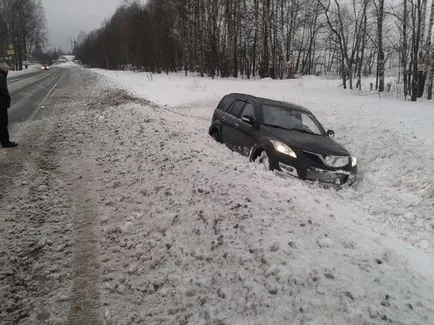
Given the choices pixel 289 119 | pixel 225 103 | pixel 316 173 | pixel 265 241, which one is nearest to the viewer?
pixel 265 241

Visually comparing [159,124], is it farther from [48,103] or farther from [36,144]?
[48,103]

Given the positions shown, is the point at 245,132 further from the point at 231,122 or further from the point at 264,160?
the point at 264,160

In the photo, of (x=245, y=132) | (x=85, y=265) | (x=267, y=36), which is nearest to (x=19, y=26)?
(x=267, y=36)

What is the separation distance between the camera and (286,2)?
34625 millimetres

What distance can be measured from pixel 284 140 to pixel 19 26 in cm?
7579

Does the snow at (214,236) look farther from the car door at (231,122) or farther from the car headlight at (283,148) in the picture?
the car headlight at (283,148)

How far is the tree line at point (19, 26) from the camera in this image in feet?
206

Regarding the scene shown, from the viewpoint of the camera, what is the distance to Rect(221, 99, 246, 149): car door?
32.4 feet

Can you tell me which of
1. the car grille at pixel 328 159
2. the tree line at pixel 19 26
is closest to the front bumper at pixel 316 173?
the car grille at pixel 328 159

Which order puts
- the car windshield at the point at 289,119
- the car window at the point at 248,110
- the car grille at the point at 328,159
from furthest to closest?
the car window at the point at 248,110 < the car windshield at the point at 289,119 < the car grille at the point at 328,159

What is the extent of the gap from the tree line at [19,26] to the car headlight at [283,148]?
62.8 m

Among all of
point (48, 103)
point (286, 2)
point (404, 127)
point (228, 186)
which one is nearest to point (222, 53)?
point (286, 2)

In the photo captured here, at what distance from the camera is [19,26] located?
2805 inches

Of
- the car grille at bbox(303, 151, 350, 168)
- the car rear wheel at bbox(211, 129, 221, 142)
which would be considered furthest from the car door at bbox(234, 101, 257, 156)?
the car grille at bbox(303, 151, 350, 168)
